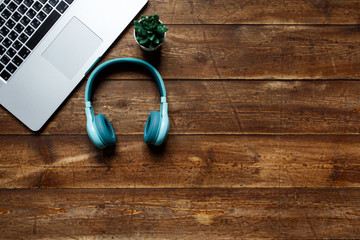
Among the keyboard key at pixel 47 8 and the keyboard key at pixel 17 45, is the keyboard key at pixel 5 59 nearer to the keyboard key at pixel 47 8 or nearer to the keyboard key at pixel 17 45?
the keyboard key at pixel 17 45

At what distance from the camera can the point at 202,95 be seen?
0.76 metres

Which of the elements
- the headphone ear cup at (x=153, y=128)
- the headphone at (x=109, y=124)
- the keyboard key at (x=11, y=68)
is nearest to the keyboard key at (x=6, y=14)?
the keyboard key at (x=11, y=68)

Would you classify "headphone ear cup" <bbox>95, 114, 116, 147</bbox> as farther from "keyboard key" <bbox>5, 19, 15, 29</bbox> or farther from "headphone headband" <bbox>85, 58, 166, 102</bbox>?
"keyboard key" <bbox>5, 19, 15, 29</bbox>

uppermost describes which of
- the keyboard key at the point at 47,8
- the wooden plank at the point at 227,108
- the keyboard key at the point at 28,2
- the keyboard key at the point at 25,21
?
the keyboard key at the point at 28,2

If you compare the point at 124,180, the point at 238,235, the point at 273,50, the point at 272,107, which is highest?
the point at 273,50

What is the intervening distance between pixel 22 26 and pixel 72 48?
0.12 m

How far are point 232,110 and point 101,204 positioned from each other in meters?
0.41

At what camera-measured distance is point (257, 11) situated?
2.49 ft

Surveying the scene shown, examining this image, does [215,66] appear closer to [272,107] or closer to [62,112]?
[272,107]

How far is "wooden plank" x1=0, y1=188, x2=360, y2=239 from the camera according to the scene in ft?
2.48

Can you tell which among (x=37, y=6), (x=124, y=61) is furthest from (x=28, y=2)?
(x=124, y=61)

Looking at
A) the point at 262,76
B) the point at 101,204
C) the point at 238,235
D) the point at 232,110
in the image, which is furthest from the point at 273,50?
the point at 101,204

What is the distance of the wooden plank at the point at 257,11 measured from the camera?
750mm

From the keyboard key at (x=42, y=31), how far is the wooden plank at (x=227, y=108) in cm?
15
